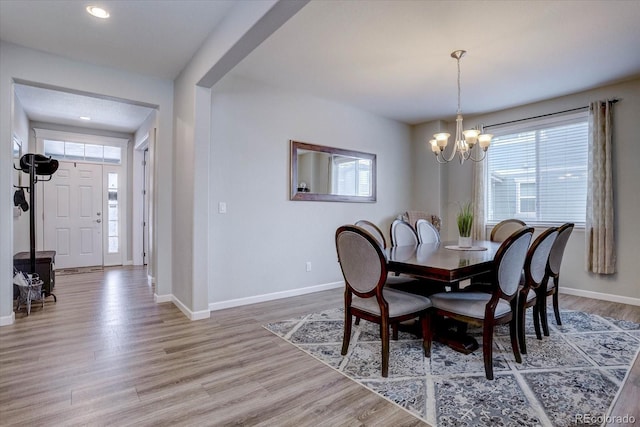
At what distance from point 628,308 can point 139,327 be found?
16.8 ft

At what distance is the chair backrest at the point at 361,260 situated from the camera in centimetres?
214

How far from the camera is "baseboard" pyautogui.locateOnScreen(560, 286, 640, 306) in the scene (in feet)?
12.9

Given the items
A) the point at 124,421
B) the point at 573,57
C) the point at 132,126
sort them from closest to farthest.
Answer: the point at 124,421 < the point at 573,57 < the point at 132,126

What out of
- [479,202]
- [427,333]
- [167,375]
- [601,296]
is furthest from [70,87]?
[601,296]

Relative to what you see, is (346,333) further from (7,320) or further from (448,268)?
(7,320)

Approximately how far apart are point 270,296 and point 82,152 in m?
4.78

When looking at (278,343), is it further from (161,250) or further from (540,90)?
(540,90)

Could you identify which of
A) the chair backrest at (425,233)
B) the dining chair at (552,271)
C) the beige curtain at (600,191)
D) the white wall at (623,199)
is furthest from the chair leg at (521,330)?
the white wall at (623,199)

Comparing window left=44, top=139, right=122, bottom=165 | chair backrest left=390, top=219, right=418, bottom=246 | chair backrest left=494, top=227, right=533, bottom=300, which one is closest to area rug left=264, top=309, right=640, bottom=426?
chair backrest left=494, top=227, right=533, bottom=300

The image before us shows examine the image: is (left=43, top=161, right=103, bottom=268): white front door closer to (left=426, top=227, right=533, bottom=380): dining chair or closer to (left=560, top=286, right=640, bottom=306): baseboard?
(left=426, top=227, right=533, bottom=380): dining chair

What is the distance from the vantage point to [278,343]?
2.69m

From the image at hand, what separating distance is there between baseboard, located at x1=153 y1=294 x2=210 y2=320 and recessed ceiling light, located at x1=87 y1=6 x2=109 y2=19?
261 cm

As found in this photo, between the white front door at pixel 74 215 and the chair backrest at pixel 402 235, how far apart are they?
561 centimetres

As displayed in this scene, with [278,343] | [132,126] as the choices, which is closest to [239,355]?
[278,343]
